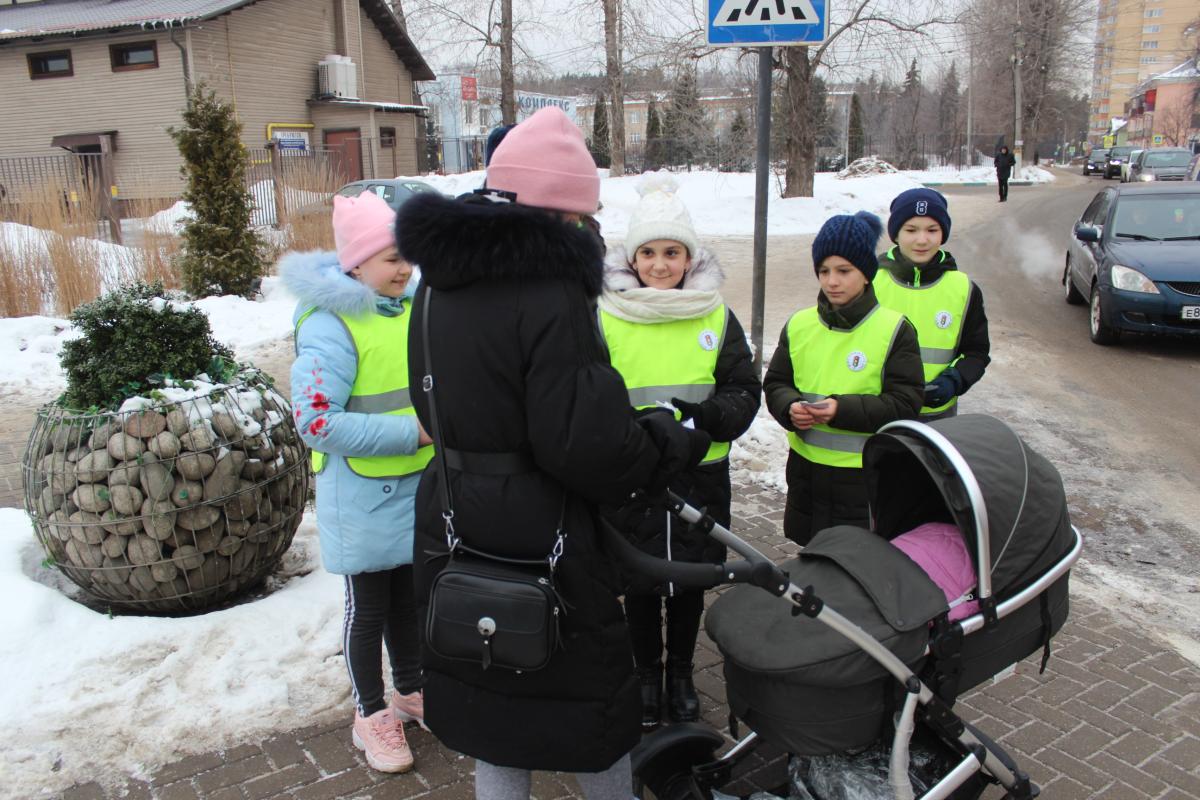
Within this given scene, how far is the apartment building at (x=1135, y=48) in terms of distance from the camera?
110125 millimetres

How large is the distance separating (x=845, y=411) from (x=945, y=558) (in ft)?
3.05

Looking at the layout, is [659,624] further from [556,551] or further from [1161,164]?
[1161,164]

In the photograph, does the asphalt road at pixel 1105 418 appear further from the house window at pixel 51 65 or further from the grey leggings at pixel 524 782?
the house window at pixel 51 65

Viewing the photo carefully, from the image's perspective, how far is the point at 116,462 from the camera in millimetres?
3693

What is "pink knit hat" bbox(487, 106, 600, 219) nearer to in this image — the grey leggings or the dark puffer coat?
the dark puffer coat

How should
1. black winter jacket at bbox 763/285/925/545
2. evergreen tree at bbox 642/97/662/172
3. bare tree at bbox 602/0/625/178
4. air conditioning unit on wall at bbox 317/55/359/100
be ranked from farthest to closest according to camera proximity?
evergreen tree at bbox 642/97/662/172
air conditioning unit on wall at bbox 317/55/359/100
bare tree at bbox 602/0/625/178
black winter jacket at bbox 763/285/925/545

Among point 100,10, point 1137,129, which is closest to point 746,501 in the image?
point 100,10

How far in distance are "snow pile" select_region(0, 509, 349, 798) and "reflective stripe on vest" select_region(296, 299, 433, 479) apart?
1.06m

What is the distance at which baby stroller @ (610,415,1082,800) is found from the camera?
2273 millimetres

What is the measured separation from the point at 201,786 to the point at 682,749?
5.36ft

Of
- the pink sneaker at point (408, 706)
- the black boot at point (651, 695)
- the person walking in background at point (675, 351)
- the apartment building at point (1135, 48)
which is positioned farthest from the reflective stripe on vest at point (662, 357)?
the apartment building at point (1135, 48)

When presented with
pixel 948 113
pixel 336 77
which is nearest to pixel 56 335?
pixel 336 77

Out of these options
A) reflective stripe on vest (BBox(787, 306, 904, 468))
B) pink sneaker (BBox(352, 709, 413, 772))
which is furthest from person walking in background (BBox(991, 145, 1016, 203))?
pink sneaker (BBox(352, 709, 413, 772))

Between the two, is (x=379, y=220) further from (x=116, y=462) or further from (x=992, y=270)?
(x=992, y=270)
